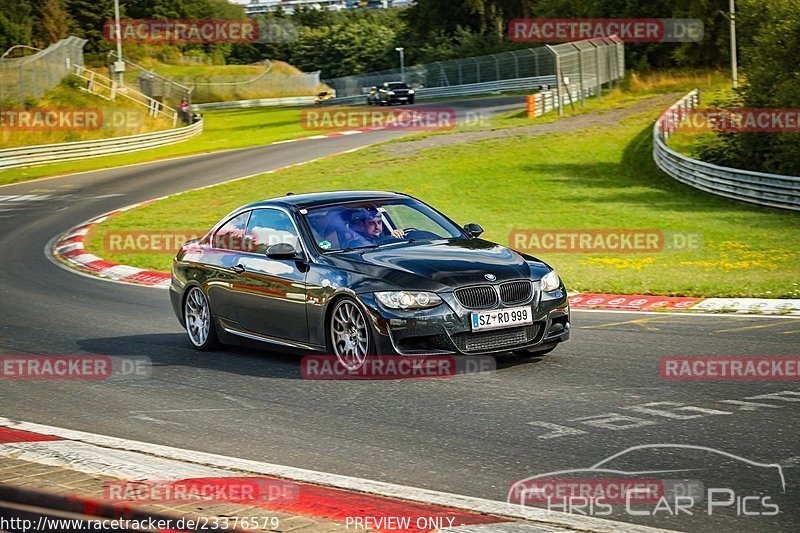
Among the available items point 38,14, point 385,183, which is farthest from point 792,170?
point 38,14

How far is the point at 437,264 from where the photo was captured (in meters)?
9.56

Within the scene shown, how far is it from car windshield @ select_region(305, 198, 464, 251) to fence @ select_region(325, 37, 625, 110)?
124 feet

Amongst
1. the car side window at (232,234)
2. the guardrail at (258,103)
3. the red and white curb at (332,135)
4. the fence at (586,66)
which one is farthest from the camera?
the guardrail at (258,103)

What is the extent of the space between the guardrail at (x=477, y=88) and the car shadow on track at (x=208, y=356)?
60.4 meters

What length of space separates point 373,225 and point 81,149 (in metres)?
36.6

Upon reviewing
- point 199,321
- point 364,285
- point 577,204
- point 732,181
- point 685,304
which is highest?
point 364,285

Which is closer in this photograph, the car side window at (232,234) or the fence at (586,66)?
the car side window at (232,234)

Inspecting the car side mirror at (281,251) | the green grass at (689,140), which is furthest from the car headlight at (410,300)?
the green grass at (689,140)

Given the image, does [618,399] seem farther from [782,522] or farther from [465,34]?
[465,34]

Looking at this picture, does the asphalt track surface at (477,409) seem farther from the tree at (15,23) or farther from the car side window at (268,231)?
the tree at (15,23)

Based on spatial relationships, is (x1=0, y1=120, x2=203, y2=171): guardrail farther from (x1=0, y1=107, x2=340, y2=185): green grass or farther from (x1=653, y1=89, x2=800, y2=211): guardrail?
(x1=653, y1=89, x2=800, y2=211): guardrail

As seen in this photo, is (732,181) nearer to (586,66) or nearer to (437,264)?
(437,264)

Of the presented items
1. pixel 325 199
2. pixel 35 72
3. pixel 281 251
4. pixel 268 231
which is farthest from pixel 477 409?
pixel 35 72

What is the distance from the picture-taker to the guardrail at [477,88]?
2904 inches
